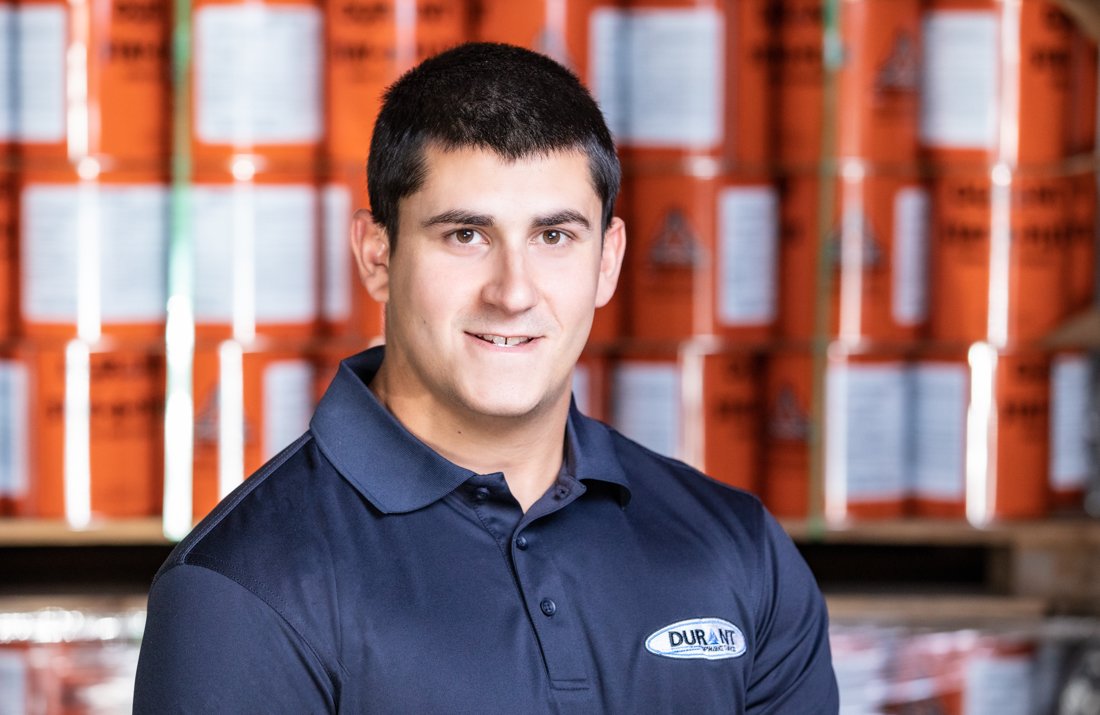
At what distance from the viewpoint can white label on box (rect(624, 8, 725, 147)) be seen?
9.70 ft

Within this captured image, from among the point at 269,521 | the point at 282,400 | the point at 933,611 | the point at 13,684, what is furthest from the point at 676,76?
the point at 13,684

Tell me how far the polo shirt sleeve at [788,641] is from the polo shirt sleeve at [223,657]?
57 centimetres

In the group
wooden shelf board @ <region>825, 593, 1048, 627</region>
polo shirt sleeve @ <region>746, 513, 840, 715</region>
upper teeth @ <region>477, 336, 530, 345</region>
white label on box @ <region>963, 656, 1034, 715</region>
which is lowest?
white label on box @ <region>963, 656, 1034, 715</region>

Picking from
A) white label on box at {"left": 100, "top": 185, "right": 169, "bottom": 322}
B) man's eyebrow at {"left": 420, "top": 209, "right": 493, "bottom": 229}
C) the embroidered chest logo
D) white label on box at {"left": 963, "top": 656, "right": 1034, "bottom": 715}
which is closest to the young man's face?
man's eyebrow at {"left": 420, "top": 209, "right": 493, "bottom": 229}

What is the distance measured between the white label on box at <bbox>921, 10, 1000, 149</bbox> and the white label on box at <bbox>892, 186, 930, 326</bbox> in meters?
A: 0.14

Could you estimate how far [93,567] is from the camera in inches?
129

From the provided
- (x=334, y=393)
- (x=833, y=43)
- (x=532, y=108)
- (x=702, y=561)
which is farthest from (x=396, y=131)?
(x=833, y=43)

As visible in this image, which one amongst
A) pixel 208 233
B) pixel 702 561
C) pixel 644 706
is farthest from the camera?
pixel 208 233

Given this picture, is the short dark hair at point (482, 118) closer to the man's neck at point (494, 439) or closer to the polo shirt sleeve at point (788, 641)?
the man's neck at point (494, 439)

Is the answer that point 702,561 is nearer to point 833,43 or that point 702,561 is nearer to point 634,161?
point 634,161

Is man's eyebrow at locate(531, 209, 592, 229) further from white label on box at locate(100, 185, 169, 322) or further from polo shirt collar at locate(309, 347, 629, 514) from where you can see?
white label on box at locate(100, 185, 169, 322)

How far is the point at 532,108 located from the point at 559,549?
51 cm

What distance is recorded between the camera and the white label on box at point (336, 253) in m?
2.96

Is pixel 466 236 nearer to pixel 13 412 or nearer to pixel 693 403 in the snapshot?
pixel 693 403
